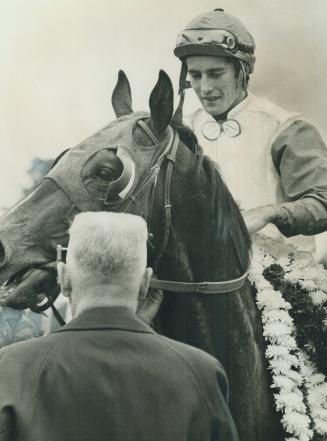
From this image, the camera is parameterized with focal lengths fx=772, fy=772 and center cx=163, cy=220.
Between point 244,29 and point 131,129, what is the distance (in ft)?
2.73

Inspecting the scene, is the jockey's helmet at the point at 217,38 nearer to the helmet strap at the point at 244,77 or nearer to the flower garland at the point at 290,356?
the helmet strap at the point at 244,77

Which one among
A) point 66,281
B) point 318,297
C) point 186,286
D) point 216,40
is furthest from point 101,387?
point 216,40

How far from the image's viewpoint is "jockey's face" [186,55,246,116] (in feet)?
11.3

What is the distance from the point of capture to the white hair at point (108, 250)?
2123mm

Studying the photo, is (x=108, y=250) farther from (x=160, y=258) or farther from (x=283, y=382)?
(x=283, y=382)

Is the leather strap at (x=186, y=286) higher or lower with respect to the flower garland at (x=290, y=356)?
higher

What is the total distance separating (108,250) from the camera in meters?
2.14

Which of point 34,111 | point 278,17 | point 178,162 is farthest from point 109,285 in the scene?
point 278,17

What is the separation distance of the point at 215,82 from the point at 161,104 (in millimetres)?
586

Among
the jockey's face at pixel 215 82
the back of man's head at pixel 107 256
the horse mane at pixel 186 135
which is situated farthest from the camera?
the jockey's face at pixel 215 82

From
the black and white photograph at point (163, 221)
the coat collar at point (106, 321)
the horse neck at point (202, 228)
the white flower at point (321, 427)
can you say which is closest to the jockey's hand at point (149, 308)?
the black and white photograph at point (163, 221)

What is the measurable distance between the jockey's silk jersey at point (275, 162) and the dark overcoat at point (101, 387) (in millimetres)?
1451

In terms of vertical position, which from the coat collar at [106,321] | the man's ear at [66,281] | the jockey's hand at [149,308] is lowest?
the jockey's hand at [149,308]

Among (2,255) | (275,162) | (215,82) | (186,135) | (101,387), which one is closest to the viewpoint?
(101,387)
